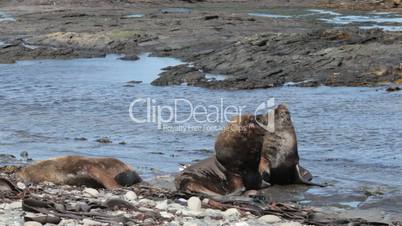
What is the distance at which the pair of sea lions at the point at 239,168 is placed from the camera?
960 cm

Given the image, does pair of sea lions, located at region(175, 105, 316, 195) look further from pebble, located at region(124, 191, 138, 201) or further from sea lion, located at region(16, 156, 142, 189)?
pebble, located at region(124, 191, 138, 201)

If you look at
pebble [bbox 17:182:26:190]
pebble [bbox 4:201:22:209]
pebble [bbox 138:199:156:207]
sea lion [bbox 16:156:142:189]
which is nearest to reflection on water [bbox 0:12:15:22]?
sea lion [bbox 16:156:142:189]

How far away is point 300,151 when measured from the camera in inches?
499

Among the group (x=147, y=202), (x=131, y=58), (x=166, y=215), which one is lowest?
(x=131, y=58)

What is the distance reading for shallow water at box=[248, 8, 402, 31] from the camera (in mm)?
33812

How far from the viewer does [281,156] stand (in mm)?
10617

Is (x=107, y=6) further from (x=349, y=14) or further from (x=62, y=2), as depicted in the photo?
(x=349, y=14)

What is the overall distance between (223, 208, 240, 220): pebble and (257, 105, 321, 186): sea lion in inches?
93.9

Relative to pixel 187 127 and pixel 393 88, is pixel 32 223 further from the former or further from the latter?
pixel 393 88

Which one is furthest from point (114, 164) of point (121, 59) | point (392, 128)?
point (121, 59)

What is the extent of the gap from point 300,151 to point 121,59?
15.6 meters

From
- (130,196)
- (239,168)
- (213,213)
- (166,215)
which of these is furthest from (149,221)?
(239,168)

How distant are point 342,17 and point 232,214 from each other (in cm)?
3287

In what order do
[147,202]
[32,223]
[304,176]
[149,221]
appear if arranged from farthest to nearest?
[304,176] → [147,202] → [149,221] → [32,223]
